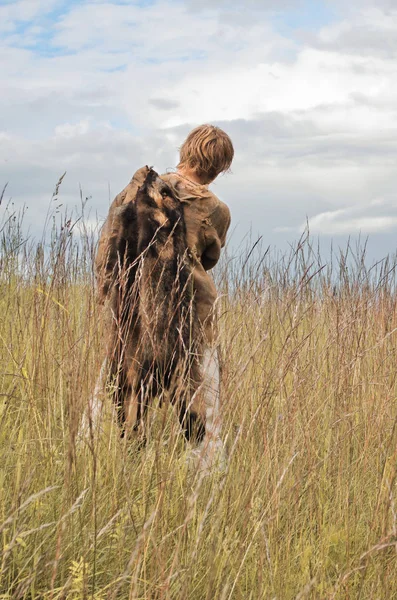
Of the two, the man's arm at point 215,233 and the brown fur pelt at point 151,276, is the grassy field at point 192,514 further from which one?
the man's arm at point 215,233

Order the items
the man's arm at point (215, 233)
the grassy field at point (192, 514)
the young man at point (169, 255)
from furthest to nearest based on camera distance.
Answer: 1. the man's arm at point (215, 233)
2. the young man at point (169, 255)
3. the grassy field at point (192, 514)

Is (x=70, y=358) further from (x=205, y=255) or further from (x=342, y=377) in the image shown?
(x=205, y=255)

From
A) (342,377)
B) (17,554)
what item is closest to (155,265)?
(342,377)

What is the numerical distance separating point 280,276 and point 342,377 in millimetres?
3574

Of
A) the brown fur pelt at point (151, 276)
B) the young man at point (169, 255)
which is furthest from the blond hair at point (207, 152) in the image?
the brown fur pelt at point (151, 276)

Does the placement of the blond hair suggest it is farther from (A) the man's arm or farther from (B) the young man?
(A) the man's arm

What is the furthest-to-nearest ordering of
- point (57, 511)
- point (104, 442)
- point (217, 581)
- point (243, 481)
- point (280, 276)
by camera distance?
point (280, 276) < point (104, 442) < point (243, 481) < point (57, 511) < point (217, 581)

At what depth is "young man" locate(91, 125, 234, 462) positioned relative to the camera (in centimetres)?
251

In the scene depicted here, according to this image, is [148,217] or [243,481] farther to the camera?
[148,217]

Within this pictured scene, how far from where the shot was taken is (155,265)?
8.29 feet

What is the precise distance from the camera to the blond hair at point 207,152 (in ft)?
9.40

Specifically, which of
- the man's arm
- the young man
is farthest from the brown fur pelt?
the man's arm

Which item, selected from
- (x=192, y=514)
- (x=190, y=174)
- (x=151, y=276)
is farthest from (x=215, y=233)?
(x=192, y=514)

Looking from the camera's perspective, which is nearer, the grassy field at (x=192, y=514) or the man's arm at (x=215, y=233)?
the grassy field at (x=192, y=514)
